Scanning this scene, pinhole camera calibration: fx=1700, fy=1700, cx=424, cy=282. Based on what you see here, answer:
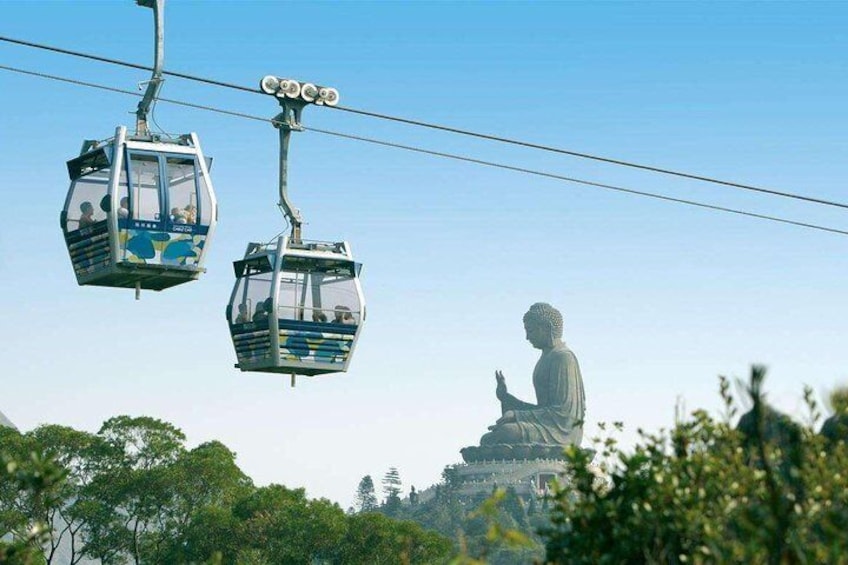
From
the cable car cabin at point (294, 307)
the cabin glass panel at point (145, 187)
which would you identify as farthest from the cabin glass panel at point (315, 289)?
the cabin glass panel at point (145, 187)

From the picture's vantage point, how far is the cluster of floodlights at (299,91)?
28.1 m

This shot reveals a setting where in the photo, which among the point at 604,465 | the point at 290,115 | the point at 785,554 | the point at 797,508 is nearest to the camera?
the point at 785,554

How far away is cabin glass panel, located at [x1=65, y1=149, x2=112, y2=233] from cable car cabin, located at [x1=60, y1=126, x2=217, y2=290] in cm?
2

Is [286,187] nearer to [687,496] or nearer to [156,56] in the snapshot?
[156,56]

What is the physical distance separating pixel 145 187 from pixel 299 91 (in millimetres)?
3922

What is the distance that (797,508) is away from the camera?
51.2 feet

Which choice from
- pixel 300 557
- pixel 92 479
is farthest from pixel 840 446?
pixel 92 479

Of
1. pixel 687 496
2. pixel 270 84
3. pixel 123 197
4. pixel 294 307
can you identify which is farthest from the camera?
pixel 294 307

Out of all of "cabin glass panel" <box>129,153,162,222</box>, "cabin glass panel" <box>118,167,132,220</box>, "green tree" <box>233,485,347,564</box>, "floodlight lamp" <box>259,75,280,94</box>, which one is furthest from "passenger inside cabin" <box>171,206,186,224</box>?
"green tree" <box>233,485,347,564</box>

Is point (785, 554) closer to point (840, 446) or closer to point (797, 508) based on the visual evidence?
point (797, 508)

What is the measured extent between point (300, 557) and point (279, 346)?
56.9 metres

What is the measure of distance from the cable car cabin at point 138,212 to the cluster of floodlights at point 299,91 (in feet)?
10.8

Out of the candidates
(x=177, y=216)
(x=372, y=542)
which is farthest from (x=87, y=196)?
(x=372, y=542)

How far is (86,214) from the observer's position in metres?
31.2
